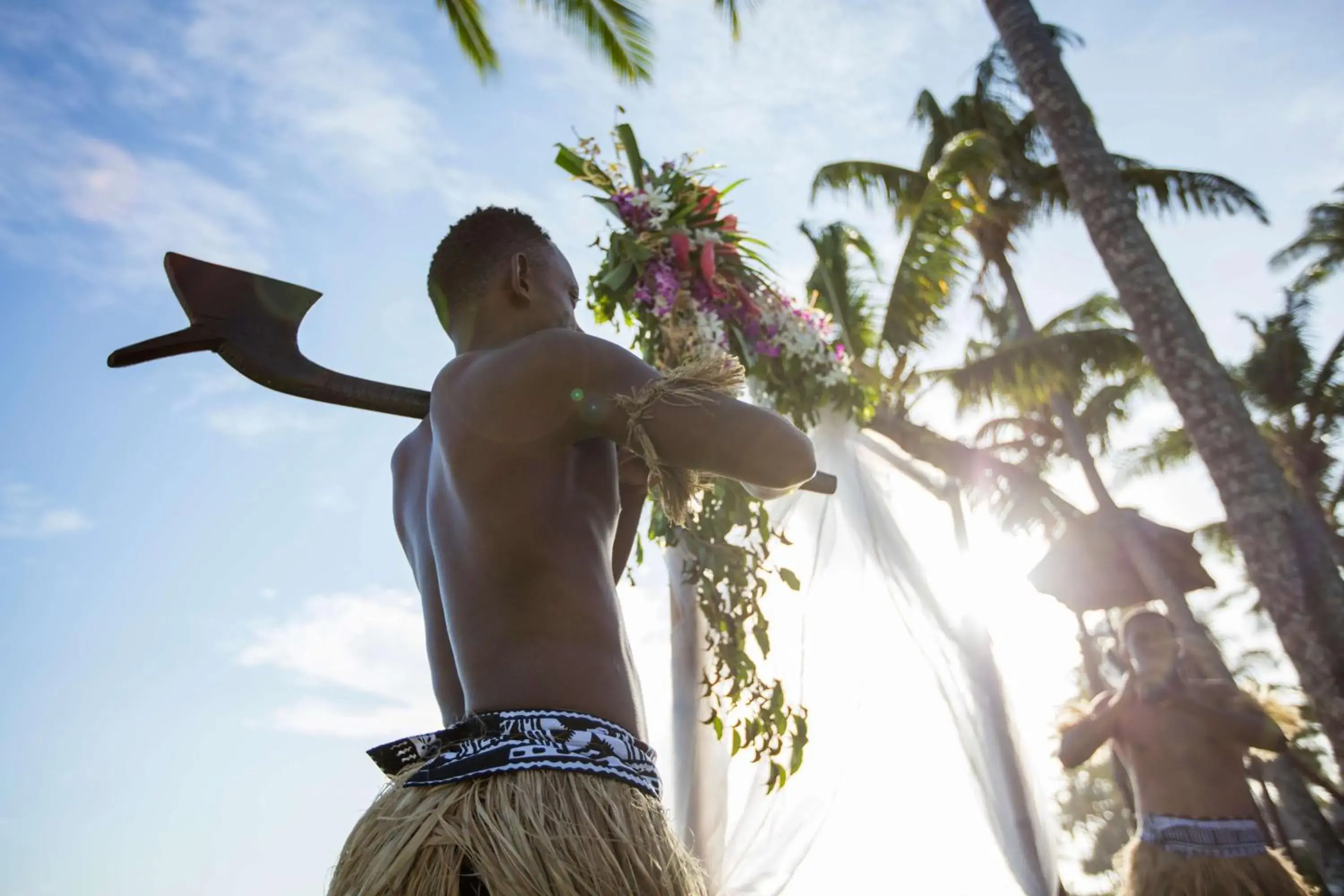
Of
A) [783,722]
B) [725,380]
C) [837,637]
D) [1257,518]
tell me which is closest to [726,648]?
[783,722]

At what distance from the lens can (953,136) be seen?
1423cm

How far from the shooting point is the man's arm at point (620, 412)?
149cm

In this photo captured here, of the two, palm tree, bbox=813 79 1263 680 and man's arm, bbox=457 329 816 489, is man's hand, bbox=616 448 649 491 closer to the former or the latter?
man's arm, bbox=457 329 816 489

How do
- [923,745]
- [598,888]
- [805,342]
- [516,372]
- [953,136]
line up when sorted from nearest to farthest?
[598,888], [516,372], [923,745], [805,342], [953,136]

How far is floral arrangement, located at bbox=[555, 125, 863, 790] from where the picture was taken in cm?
389

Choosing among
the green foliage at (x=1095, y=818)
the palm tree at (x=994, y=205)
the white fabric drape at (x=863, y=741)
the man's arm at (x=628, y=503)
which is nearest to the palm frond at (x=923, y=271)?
the palm tree at (x=994, y=205)

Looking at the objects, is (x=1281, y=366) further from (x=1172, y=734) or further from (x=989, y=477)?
(x=1172, y=734)

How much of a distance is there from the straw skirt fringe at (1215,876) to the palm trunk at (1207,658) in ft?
6.09

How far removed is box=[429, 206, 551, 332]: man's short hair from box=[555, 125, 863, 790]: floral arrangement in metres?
1.86

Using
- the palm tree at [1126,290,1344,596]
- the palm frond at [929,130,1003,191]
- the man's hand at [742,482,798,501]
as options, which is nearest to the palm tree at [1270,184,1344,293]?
the palm tree at [1126,290,1344,596]

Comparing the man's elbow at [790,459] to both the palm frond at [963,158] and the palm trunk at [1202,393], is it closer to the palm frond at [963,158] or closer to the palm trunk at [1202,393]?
the palm trunk at [1202,393]

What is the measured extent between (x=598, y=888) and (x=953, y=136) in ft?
48.1

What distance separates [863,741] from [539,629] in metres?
3.13

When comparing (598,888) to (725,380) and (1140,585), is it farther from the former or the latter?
(1140,585)
